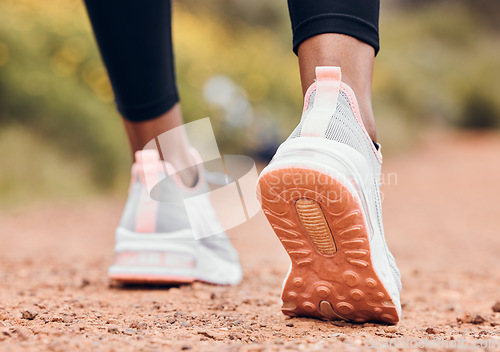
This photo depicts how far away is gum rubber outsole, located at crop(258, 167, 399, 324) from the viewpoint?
34.0 inches

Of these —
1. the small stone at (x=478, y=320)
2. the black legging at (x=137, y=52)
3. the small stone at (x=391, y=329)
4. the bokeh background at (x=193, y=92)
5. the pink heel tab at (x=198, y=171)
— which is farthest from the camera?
the bokeh background at (x=193, y=92)

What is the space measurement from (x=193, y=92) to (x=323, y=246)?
4.47 meters

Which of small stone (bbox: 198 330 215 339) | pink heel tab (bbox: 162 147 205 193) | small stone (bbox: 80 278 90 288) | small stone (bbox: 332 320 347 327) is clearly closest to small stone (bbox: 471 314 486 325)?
small stone (bbox: 332 320 347 327)

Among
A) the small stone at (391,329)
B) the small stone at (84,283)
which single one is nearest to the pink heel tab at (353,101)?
the small stone at (391,329)

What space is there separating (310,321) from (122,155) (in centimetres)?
337

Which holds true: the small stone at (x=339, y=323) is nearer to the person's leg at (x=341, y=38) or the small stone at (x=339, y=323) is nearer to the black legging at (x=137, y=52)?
the person's leg at (x=341, y=38)

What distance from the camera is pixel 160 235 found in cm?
140

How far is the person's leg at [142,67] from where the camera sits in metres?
1.35

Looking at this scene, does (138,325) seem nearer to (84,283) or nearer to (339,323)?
(339,323)

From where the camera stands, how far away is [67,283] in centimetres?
152

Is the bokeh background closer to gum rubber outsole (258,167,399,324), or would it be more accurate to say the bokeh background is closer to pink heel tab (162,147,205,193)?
pink heel tab (162,147,205,193)

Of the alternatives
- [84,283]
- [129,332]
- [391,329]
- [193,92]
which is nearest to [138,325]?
[129,332]

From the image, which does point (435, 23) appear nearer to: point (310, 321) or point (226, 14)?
point (226, 14)

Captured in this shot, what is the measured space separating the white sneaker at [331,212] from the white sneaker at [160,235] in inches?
18.2
